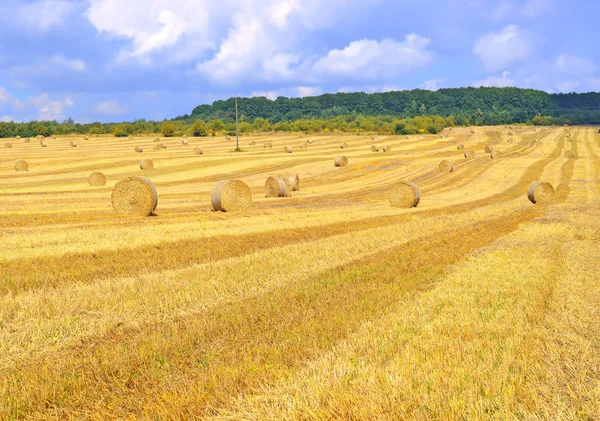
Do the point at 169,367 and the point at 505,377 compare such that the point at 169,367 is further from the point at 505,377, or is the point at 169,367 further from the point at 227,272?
the point at 227,272

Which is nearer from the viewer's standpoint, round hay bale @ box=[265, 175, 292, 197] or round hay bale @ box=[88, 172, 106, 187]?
round hay bale @ box=[265, 175, 292, 197]

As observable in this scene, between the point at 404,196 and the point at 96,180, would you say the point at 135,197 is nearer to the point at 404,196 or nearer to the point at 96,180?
the point at 404,196

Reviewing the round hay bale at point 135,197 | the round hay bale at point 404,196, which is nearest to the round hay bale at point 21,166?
the round hay bale at point 135,197

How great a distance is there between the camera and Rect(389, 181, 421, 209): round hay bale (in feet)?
87.3

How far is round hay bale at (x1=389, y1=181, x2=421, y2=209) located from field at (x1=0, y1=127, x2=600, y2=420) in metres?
5.23

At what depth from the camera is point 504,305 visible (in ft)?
27.5

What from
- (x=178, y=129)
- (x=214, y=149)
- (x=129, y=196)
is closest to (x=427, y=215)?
(x=129, y=196)

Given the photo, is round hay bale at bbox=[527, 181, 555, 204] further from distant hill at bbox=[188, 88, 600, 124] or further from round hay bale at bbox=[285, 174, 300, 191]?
distant hill at bbox=[188, 88, 600, 124]

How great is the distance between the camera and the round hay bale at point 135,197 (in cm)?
2189

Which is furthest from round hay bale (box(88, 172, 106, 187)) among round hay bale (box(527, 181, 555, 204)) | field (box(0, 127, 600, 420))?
round hay bale (box(527, 181, 555, 204))

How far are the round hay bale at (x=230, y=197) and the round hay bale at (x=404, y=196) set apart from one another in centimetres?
807

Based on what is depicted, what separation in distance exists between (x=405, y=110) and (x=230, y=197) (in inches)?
6443

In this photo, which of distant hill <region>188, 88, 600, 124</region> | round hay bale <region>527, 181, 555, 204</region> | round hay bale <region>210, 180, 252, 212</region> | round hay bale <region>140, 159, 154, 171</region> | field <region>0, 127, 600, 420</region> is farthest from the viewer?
distant hill <region>188, 88, 600, 124</region>

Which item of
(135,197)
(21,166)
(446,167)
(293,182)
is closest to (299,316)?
(135,197)
